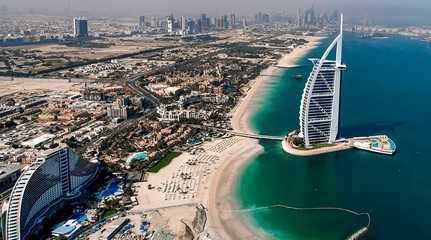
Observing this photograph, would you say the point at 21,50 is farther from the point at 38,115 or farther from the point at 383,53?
the point at 383,53

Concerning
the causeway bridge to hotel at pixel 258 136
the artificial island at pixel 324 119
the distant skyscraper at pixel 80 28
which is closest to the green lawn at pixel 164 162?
the causeway bridge to hotel at pixel 258 136

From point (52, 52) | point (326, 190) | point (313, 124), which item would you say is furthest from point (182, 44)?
point (326, 190)

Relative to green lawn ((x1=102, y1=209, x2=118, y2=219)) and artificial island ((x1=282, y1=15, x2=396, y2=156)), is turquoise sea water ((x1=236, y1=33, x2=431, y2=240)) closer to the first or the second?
artificial island ((x1=282, y1=15, x2=396, y2=156))

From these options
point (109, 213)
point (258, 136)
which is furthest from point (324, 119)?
point (109, 213)

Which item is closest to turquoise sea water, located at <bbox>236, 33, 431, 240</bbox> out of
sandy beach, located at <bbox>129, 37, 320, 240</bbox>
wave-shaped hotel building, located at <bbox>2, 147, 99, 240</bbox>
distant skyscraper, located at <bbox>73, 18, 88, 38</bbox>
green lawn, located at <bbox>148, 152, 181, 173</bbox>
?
sandy beach, located at <bbox>129, 37, 320, 240</bbox>

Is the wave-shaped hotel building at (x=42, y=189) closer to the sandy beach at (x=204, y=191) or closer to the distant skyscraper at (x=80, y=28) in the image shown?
the sandy beach at (x=204, y=191)

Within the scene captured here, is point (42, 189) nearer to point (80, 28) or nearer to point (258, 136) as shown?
point (258, 136)
